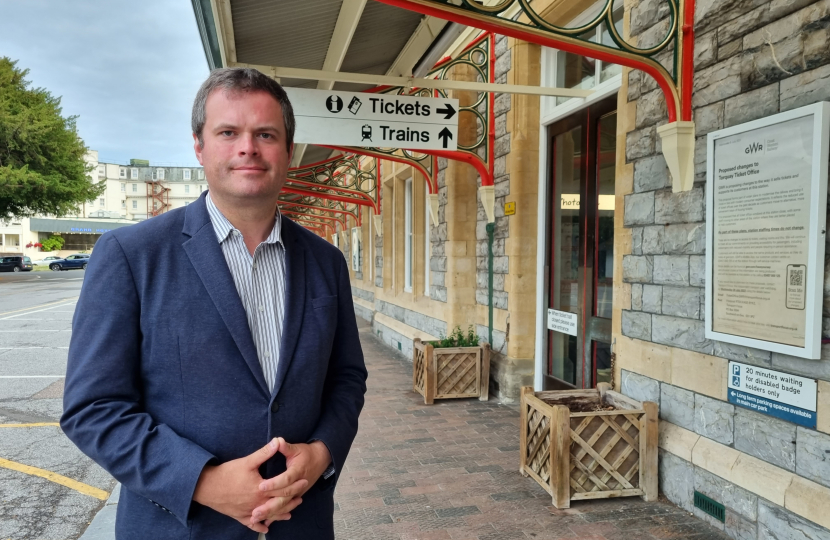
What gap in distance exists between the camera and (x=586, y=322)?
5.16 metres

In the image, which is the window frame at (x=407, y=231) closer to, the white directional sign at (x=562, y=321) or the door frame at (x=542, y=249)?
the door frame at (x=542, y=249)

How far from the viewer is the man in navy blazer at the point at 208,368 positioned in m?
1.22

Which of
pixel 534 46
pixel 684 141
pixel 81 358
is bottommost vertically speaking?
pixel 81 358

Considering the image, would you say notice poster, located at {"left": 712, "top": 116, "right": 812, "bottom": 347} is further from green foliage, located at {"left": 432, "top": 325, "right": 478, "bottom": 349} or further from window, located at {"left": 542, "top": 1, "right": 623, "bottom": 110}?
green foliage, located at {"left": 432, "top": 325, "right": 478, "bottom": 349}

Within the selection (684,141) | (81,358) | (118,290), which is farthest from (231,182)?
(684,141)

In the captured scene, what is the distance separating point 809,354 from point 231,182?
2.71 metres

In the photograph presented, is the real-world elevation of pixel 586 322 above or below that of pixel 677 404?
above

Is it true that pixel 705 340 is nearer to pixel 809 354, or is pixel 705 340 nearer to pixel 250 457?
pixel 809 354

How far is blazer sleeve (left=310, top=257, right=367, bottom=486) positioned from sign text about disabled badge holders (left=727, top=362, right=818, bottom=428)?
2285 millimetres

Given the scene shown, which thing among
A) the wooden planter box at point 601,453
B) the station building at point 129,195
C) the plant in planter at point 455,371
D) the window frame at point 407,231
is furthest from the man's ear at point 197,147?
the station building at point 129,195

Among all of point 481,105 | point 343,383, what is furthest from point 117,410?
point 481,105

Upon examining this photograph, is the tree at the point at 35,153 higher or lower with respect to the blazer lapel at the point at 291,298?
higher

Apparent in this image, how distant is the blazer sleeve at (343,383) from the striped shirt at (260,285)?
0.69ft

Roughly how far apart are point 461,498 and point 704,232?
2.32m
